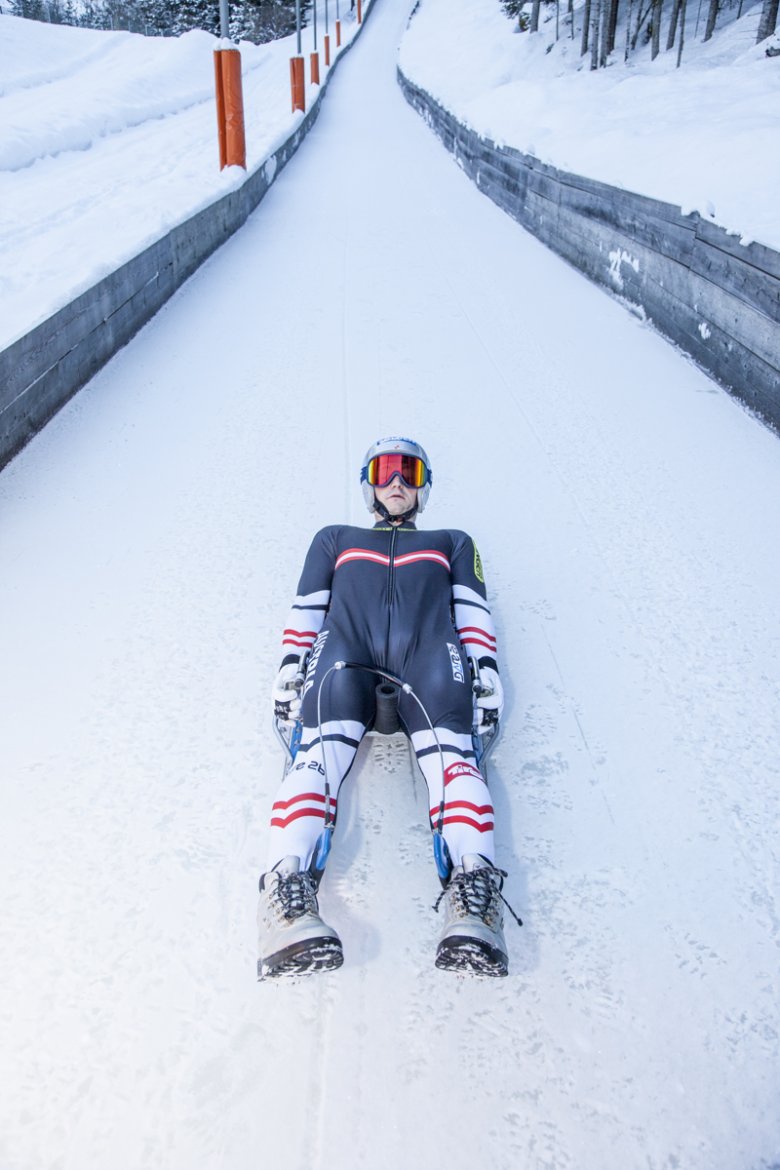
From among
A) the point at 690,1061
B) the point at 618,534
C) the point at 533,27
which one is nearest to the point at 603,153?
the point at 618,534

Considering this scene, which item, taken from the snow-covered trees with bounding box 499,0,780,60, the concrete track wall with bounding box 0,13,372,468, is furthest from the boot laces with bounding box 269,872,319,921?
the snow-covered trees with bounding box 499,0,780,60

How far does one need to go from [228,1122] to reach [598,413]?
15.6ft

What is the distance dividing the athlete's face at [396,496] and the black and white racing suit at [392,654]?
0.26ft

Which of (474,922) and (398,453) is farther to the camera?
(398,453)

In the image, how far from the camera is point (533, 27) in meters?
29.3

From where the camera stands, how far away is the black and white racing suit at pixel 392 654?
2393 mm

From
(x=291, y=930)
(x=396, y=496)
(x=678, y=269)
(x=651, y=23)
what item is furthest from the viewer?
(x=651, y=23)

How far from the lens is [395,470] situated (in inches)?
130

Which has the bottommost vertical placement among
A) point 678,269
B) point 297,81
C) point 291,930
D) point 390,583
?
point 291,930

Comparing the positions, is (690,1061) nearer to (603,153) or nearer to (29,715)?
(29,715)

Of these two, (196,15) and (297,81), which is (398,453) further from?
(196,15)

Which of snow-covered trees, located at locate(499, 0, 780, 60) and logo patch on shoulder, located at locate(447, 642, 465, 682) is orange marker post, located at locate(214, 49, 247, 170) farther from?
logo patch on shoulder, located at locate(447, 642, 465, 682)

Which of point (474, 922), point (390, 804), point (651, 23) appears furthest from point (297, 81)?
point (474, 922)

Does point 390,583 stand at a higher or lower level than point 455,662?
higher
